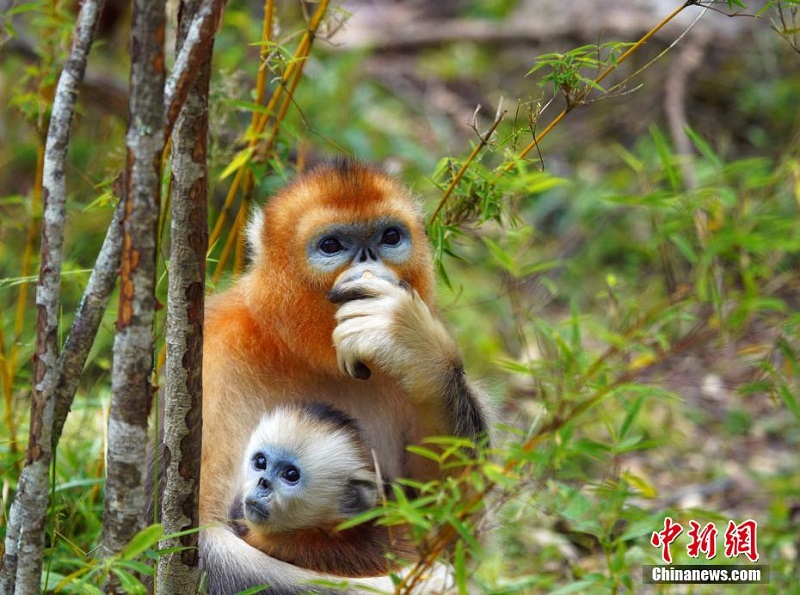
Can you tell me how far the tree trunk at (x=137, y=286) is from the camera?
180cm

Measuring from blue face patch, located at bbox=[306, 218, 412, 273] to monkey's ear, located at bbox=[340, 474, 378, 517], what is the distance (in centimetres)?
66

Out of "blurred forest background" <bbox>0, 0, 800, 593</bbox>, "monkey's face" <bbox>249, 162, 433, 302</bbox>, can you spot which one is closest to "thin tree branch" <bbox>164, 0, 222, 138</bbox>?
"blurred forest background" <bbox>0, 0, 800, 593</bbox>

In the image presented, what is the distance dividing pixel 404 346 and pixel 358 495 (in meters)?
0.60

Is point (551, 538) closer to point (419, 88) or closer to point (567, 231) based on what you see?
point (567, 231)

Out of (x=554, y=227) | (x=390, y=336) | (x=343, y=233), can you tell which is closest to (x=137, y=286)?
(x=390, y=336)

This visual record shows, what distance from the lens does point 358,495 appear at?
3.01 metres

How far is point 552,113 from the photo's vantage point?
27.7 ft

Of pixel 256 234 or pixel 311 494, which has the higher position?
pixel 256 234

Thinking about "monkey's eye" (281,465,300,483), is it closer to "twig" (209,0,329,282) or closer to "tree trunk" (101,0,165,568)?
"twig" (209,0,329,282)

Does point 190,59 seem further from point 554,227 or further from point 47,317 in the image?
point 554,227

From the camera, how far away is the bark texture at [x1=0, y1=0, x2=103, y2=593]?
81.6 inches

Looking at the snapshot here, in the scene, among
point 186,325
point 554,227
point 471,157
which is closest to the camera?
point 186,325

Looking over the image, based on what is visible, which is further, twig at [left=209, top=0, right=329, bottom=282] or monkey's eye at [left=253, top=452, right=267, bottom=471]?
monkey's eye at [left=253, top=452, right=267, bottom=471]

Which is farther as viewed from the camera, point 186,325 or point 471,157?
point 471,157
